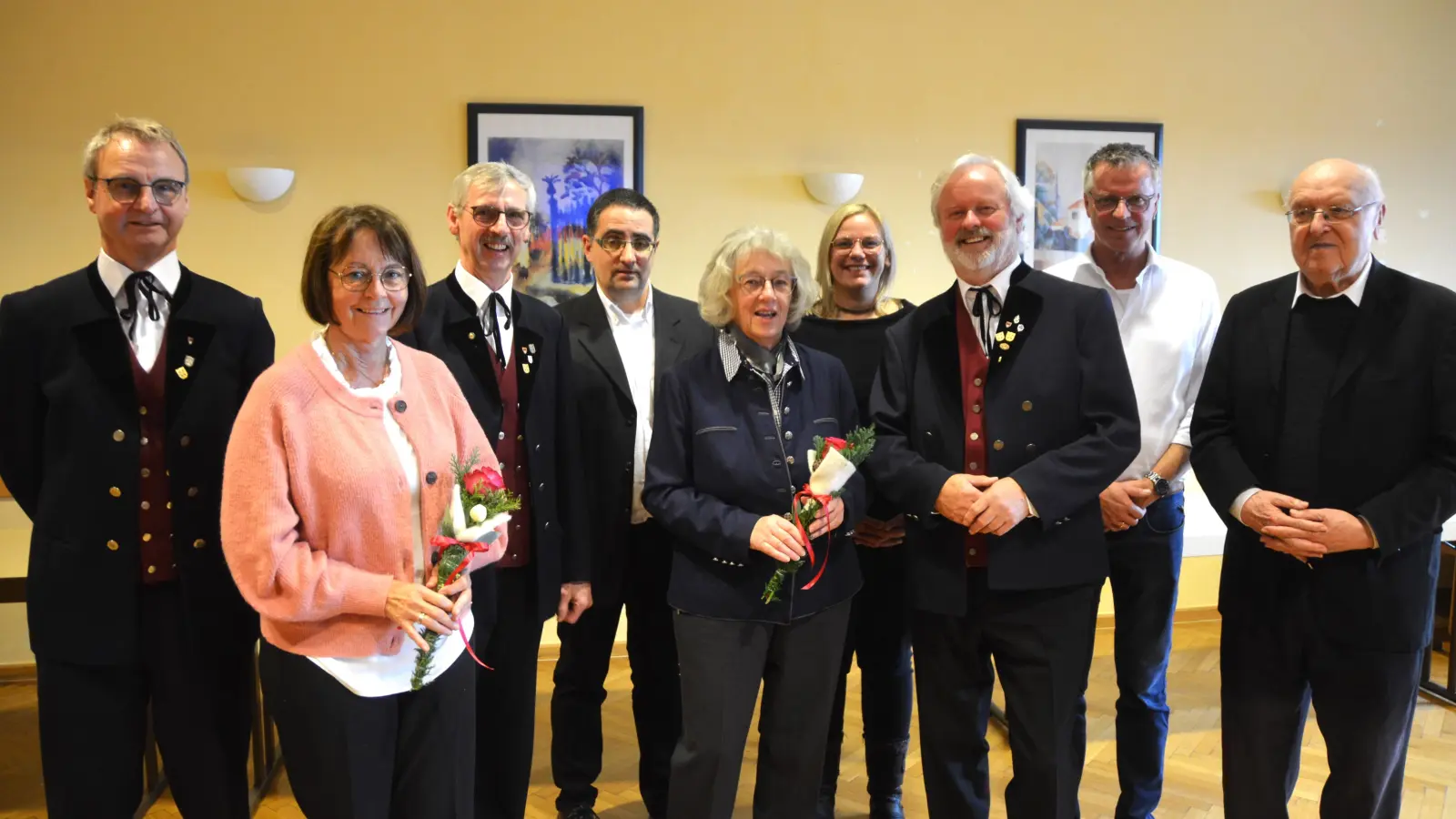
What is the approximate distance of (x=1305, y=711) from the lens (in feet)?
8.68

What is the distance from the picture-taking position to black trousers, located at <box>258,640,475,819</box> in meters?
1.94

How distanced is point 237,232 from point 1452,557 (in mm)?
6082

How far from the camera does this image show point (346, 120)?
4973 millimetres

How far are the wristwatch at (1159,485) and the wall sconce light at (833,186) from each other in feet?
8.59

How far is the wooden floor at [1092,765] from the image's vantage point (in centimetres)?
350

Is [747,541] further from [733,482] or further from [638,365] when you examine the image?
[638,365]

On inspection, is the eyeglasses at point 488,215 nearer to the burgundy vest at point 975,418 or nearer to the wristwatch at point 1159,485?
the burgundy vest at point 975,418

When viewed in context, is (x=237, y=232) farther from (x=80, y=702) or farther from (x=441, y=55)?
(x=80, y=702)

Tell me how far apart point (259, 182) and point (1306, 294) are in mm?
4373

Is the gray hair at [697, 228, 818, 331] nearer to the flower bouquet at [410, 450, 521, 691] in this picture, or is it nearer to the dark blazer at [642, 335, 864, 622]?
the dark blazer at [642, 335, 864, 622]

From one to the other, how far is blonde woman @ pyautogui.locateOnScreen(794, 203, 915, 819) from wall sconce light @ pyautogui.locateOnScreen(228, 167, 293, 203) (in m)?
2.97

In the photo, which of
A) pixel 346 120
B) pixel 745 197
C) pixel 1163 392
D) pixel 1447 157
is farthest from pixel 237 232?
pixel 1447 157

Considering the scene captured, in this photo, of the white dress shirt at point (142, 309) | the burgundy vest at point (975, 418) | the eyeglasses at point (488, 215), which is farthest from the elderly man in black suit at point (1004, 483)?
the white dress shirt at point (142, 309)

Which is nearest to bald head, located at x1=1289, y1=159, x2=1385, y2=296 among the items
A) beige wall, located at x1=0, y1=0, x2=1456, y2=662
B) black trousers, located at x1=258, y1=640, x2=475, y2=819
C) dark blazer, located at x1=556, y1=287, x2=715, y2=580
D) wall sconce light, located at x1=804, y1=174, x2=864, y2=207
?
dark blazer, located at x1=556, y1=287, x2=715, y2=580
